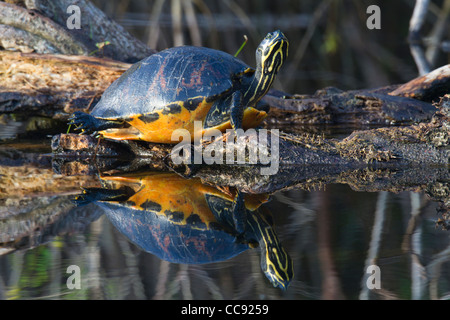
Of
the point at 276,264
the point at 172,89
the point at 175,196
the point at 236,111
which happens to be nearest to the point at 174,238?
the point at 276,264

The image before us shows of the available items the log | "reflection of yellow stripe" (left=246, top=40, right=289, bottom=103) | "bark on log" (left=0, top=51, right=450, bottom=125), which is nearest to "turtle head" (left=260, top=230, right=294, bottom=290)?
the log

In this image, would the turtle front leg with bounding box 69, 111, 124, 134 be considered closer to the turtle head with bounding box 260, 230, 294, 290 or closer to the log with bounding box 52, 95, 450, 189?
the log with bounding box 52, 95, 450, 189

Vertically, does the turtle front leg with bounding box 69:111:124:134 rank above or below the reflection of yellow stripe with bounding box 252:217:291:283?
above

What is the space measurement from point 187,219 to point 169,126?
1555mm

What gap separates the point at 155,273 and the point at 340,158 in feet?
7.57

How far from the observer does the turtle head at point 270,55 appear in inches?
176

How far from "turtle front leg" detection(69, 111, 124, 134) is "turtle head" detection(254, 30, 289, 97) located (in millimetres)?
1282

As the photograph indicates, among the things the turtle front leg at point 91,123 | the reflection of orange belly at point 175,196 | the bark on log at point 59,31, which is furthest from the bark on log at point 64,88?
the reflection of orange belly at point 175,196

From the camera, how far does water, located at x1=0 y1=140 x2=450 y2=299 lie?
2283 millimetres

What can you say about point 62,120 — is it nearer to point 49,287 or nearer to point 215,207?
point 215,207

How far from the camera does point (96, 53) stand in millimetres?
6441

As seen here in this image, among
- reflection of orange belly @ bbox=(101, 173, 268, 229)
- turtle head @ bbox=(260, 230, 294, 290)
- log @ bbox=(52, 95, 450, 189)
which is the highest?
log @ bbox=(52, 95, 450, 189)

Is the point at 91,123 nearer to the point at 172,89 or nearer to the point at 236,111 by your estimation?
the point at 172,89

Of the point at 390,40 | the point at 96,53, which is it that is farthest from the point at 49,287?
the point at 390,40
